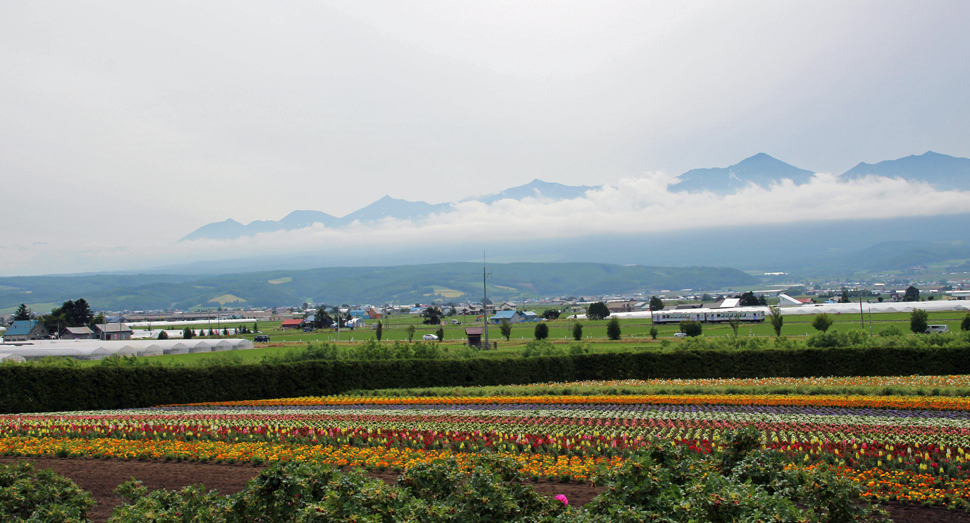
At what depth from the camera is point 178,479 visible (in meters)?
9.90

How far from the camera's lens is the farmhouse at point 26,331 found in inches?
3675

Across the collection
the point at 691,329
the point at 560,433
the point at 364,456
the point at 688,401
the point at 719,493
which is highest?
the point at 719,493

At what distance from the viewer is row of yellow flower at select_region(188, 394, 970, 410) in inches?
656

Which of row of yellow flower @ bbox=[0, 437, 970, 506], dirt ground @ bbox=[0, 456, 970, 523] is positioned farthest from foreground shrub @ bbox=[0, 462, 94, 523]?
row of yellow flower @ bbox=[0, 437, 970, 506]

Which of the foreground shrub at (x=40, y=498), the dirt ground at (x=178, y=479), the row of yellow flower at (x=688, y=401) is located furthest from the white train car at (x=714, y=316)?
the foreground shrub at (x=40, y=498)

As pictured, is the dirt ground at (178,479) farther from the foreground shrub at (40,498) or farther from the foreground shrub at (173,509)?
the foreground shrub at (173,509)

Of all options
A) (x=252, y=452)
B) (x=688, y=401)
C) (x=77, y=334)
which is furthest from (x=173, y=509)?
(x=77, y=334)

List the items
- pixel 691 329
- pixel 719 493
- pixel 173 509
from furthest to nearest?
pixel 691 329, pixel 173 509, pixel 719 493

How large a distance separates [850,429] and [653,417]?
4484 mm

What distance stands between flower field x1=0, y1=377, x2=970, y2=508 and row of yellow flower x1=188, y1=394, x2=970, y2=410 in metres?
0.06

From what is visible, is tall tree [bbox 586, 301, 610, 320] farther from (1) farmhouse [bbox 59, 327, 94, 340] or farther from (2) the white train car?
(1) farmhouse [bbox 59, 327, 94, 340]

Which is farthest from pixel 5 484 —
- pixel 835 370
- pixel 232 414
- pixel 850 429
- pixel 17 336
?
pixel 17 336

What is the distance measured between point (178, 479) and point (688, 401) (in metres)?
14.4

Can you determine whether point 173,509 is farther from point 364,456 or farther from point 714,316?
point 714,316
